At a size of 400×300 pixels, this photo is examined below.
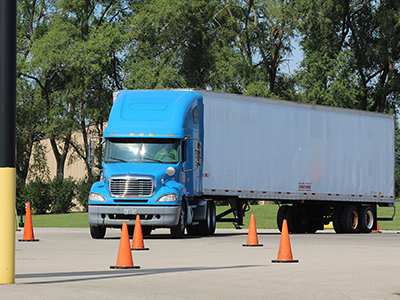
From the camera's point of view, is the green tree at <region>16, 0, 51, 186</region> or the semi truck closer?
the semi truck

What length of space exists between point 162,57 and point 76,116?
10195 mm

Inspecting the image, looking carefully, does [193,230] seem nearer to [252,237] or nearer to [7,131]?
[252,237]

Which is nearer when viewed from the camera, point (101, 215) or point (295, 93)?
point (101, 215)

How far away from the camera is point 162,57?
1999 inches

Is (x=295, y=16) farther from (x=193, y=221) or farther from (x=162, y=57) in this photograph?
(x=193, y=221)

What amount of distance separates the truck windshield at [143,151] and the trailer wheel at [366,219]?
9193 millimetres

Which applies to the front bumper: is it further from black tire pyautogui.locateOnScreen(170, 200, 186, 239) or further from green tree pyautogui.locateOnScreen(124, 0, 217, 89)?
green tree pyautogui.locateOnScreen(124, 0, 217, 89)

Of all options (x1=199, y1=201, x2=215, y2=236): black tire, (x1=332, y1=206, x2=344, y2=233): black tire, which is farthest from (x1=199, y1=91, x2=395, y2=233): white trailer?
Result: (x1=199, y1=201, x2=215, y2=236): black tire

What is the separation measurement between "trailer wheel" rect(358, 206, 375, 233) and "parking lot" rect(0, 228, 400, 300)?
9951 mm

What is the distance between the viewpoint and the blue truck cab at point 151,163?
21.1 meters

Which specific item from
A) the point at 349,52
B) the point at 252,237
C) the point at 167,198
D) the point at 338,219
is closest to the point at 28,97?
the point at 349,52

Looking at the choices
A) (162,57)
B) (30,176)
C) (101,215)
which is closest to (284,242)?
(101,215)

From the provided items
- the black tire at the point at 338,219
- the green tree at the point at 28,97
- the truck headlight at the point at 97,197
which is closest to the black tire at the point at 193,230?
the truck headlight at the point at 97,197

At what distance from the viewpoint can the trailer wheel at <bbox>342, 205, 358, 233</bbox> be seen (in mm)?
27125
